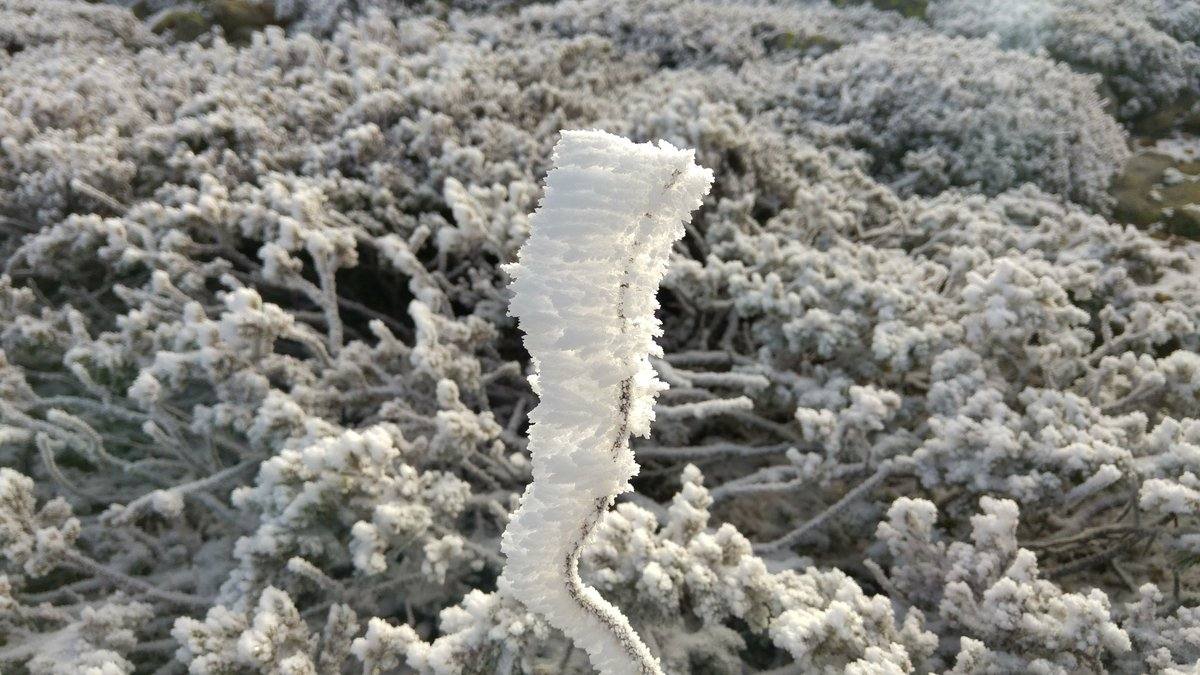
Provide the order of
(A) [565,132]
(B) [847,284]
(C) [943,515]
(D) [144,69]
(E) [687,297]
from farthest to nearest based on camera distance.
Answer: (D) [144,69] < (E) [687,297] < (B) [847,284] < (C) [943,515] < (A) [565,132]

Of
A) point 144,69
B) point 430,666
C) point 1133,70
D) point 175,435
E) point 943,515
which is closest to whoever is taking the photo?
point 430,666

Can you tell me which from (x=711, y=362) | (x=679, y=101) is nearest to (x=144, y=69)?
(x=679, y=101)

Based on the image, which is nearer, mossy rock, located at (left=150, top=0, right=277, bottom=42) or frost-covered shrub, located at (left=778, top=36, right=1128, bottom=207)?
frost-covered shrub, located at (left=778, top=36, right=1128, bottom=207)

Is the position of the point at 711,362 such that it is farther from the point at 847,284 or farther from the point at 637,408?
the point at 637,408

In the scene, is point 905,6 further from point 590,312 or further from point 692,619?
point 590,312

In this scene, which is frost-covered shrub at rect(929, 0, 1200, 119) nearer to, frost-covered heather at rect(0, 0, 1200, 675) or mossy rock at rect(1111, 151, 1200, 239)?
mossy rock at rect(1111, 151, 1200, 239)

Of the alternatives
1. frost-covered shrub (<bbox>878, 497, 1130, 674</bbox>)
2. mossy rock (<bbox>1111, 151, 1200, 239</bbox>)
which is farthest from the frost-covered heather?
mossy rock (<bbox>1111, 151, 1200, 239</bbox>)
